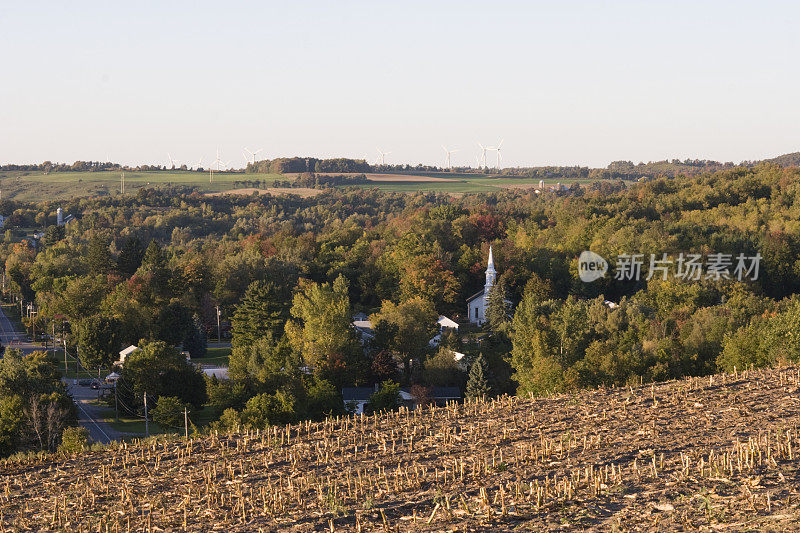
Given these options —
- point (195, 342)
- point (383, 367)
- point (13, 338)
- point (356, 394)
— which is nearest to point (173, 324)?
point (195, 342)

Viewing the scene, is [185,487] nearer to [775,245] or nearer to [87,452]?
[87,452]

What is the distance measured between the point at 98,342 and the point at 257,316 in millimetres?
10200

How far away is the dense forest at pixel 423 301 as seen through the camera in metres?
41.8

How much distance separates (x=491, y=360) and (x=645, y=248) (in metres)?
35.6

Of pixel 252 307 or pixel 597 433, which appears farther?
pixel 252 307

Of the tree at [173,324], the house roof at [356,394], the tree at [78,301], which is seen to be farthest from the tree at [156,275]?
the house roof at [356,394]

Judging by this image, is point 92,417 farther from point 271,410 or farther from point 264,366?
point 271,410

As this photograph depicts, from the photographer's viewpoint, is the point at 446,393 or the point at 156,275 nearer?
the point at 446,393

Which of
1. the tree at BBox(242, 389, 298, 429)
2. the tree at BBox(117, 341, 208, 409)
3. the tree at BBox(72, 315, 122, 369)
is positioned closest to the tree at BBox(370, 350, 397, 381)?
the tree at BBox(117, 341, 208, 409)

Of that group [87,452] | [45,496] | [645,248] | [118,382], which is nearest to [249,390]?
[118,382]

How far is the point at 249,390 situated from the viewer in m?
42.8

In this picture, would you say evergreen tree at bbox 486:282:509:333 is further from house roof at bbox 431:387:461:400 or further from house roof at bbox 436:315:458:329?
house roof at bbox 431:387:461:400

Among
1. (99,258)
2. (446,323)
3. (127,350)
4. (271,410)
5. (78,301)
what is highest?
(99,258)

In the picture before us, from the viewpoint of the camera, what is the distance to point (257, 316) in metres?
59.8
